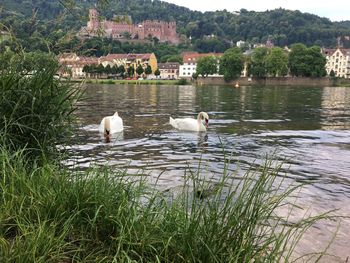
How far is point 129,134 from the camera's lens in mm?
13289

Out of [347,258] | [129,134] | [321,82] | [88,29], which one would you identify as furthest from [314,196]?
[321,82]

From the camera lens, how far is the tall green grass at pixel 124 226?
9.61ft

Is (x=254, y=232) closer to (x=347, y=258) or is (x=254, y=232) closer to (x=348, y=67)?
(x=347, y=258)

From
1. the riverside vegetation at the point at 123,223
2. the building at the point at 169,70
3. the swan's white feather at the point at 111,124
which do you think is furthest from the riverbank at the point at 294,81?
the riverside vegetation at the point at 123,223

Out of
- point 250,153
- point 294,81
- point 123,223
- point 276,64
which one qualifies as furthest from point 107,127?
point 276,64

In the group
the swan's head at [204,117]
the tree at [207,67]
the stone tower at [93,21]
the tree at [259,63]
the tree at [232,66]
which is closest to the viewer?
the stone tower at [93,21]

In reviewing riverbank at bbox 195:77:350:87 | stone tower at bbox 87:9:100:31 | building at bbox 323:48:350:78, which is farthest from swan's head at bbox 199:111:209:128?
building at bbox 323:48:350:78

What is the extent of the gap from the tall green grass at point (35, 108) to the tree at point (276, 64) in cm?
10702

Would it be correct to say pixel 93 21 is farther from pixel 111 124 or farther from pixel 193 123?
pixel 193 123

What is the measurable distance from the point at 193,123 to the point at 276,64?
99.3 m

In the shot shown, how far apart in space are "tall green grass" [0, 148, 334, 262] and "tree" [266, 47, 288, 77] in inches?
4296

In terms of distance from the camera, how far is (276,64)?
108500mm

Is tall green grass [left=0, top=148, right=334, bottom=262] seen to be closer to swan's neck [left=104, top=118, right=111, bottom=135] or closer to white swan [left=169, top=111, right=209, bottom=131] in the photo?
swan's neck [left=104, top=118, right=111, bottom=135]

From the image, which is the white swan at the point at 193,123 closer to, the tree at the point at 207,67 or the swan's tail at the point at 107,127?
the swan's tail at the point at 107,127
